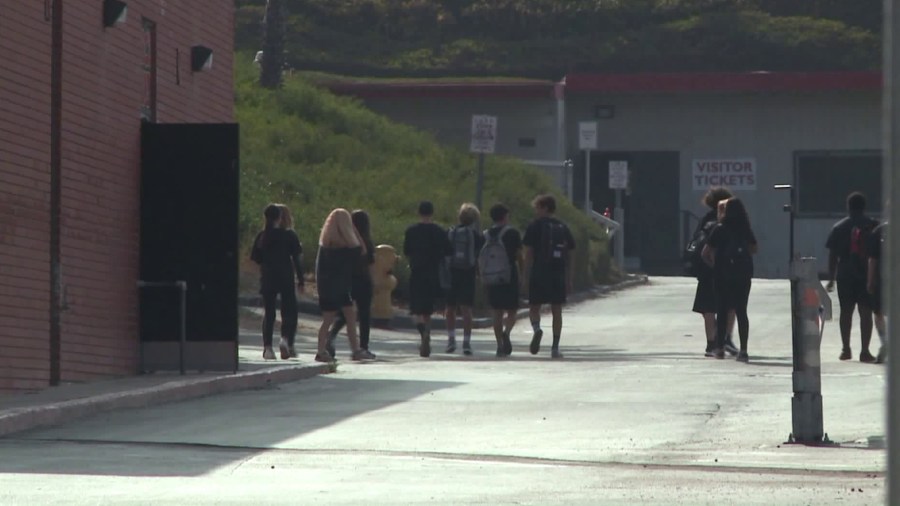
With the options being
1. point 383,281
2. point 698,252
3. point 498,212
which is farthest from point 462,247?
point 383,281

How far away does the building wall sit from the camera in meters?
44.7

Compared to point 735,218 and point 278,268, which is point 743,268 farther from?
point 278,268

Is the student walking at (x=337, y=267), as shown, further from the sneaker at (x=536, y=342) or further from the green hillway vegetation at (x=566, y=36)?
the green hillway vegetation at (x=566, y=36)

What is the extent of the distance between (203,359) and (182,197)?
55.8 inches

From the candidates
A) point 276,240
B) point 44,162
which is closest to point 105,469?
point 44,162

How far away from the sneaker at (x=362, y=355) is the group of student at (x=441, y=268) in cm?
1

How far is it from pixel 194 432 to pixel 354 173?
939 inches

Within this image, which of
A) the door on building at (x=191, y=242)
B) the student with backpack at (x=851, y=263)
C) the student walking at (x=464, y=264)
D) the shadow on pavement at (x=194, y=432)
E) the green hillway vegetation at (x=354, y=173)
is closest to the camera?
the shadow on pavement at (x=194, y=432)

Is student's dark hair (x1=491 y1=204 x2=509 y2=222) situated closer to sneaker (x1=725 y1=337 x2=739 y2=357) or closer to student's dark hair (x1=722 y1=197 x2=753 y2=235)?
student's dark hair (x1=722 y1=197 x2=753 y2=235)

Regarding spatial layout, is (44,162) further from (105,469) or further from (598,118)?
(598,118)

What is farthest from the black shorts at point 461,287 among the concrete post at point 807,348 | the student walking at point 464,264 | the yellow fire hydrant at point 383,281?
the concrete post at point 807,348

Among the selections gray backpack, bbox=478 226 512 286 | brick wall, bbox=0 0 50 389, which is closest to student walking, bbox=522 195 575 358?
gray backpack, bbox=478 226 512 286

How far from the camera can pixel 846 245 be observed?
1967cm

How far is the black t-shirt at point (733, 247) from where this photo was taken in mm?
19219
